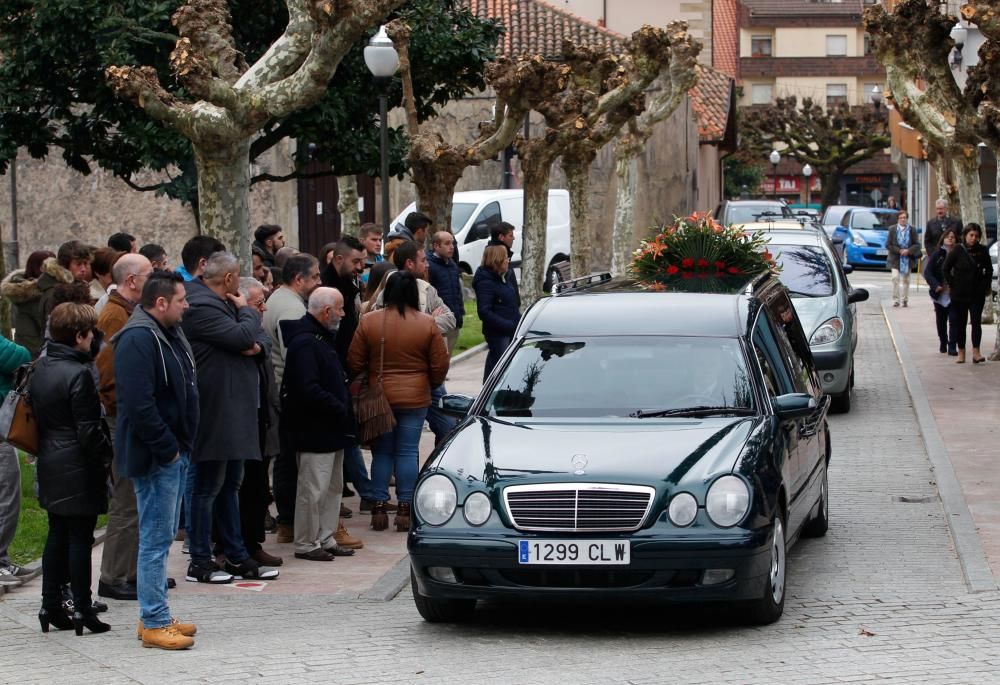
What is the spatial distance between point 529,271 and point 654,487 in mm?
19372

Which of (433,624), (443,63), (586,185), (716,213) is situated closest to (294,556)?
(433,624)

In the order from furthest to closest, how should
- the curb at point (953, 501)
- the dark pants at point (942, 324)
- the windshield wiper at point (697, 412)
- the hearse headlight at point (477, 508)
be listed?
the dark pants at point (942, 324) < the curb at point (953, 501) < the windshield wiper at point (697, 412) < the hearse headlight at point (477, 508)

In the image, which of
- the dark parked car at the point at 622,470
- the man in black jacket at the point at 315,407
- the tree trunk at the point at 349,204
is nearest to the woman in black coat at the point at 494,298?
the man in black jacket at the point at 315,407

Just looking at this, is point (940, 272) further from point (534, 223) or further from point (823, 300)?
point (534, 223)

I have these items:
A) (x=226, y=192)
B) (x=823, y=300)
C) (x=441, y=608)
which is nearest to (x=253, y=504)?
(x=441, y=608)

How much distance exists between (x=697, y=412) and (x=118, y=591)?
126 inches

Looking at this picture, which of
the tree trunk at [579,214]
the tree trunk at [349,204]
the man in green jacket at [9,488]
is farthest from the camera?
the tree trunk at [349,204]

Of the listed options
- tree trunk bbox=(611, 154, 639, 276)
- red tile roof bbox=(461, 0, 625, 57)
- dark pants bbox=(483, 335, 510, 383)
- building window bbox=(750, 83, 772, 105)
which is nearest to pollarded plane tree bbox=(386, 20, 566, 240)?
dark pants bbox=(483, 335, 510, 383)

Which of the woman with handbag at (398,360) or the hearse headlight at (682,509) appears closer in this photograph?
the hearse headlight at (682,509)

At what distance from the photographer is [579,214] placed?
30.2 m

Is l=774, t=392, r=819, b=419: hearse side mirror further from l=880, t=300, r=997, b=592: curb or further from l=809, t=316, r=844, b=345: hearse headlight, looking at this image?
l=809, t=316, r=844, b=345: hearse headlight

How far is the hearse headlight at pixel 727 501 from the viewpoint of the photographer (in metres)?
7.45

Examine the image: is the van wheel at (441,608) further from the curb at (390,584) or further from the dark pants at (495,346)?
the dark pants at (495,346)

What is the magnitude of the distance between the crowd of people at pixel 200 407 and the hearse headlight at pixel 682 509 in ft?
7.49
